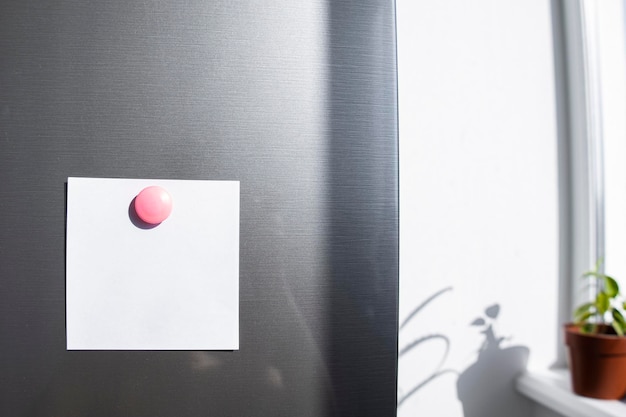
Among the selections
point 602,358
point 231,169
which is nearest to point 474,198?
point 602,358

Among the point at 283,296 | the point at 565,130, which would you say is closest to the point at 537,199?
the point at 565,130

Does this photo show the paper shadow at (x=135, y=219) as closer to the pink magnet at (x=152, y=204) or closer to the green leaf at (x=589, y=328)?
the pink magnet at (x=152, y=204)

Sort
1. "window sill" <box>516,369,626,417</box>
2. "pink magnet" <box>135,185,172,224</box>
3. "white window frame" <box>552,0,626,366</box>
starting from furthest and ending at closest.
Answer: "white window frame" <box>552,0,626,366</box> < "window sill" <box>516,369,626,417</box> < "pink magnet" <box>135,185,172,224</box>

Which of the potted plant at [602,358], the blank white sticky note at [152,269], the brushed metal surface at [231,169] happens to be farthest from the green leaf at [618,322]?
the blank white sticky note at [152,269]

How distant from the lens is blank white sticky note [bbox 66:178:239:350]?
0.61 metres

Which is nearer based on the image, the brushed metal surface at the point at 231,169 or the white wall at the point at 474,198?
the brushed metal surface at the point at 231,169

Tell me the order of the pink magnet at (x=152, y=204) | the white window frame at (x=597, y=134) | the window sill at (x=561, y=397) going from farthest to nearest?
the white window frame at (x=597, y=134) → the window sill at (x=561, y=397) → the pink magnet at (x=152, y=204)

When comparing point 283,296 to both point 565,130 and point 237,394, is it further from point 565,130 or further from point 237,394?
point 565,130

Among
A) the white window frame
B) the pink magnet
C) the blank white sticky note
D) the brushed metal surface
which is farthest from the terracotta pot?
the pink magnet

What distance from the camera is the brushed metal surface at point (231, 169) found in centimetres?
61

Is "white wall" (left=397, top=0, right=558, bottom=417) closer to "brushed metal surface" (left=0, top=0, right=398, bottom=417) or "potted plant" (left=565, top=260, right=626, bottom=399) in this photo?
"potted plant" (left=565, top=260, right=626, bottom=399)

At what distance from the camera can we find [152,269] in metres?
0.62

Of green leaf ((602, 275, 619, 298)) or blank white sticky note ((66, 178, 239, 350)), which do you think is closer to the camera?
blank white sticky note ((66, 178, 239, 350))

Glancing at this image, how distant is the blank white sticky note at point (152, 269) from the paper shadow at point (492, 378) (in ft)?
2.52
